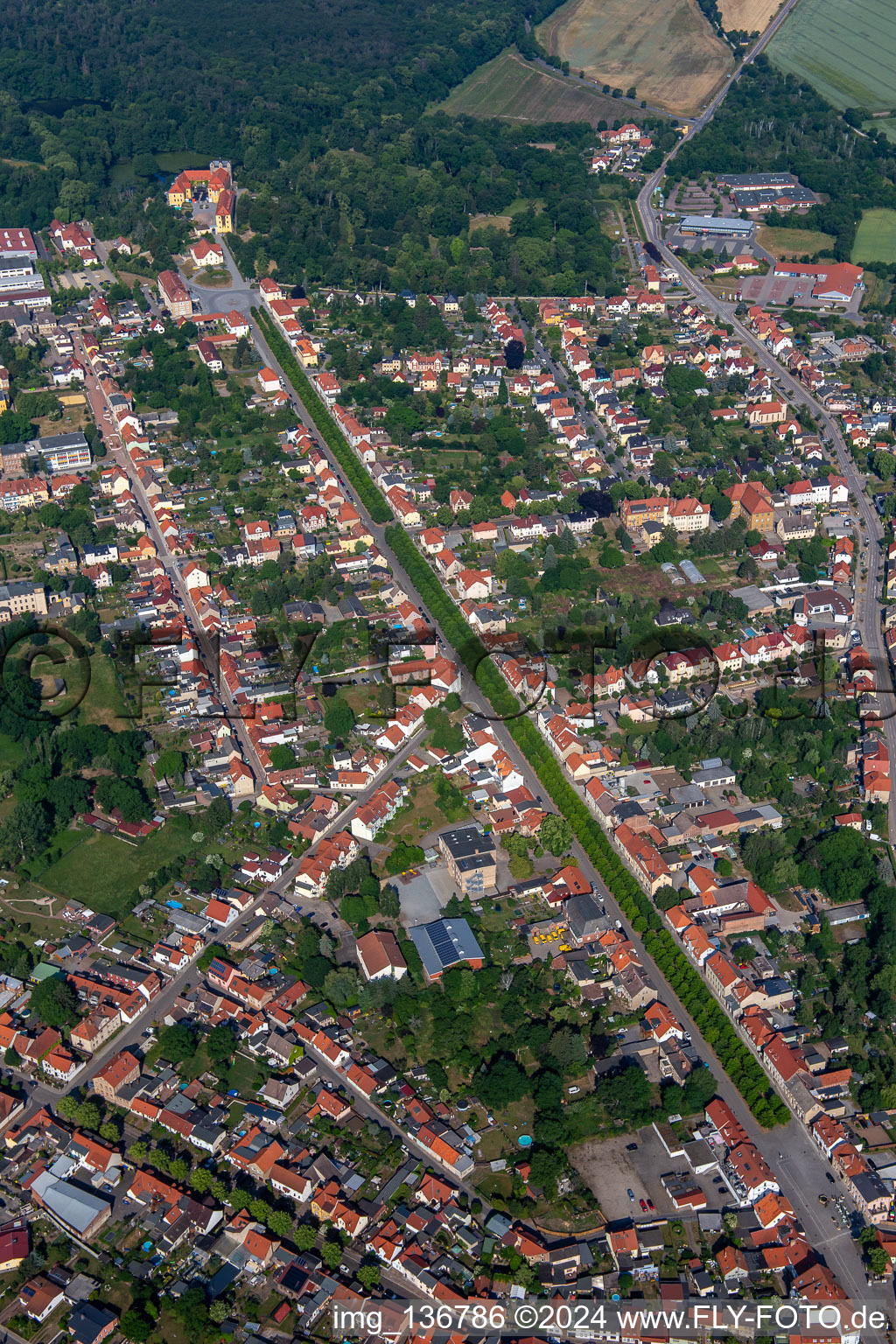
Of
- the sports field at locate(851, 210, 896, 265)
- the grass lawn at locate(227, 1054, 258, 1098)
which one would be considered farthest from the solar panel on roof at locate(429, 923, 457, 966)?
the sports field at locate(851, 210, 896, 265)

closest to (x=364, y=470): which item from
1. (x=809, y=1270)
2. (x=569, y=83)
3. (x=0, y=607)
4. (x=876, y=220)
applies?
(x=0, y=607)

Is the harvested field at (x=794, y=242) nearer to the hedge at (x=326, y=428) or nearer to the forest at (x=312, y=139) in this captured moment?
the forest at (x=312, y=139)

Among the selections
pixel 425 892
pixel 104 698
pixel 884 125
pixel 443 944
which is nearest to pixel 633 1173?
pixel 443 944

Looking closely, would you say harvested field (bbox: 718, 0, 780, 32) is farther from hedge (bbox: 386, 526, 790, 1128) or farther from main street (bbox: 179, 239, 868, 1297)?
main street (bbox: 179, 239, 868, 1297)

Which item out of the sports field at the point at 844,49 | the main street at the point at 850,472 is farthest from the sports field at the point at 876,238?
the sports field at the point at 844,49

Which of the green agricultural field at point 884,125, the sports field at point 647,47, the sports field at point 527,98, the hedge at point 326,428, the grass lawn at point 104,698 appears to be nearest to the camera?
the grass lawn at point 104,698

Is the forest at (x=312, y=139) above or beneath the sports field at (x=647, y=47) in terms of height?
beneath
